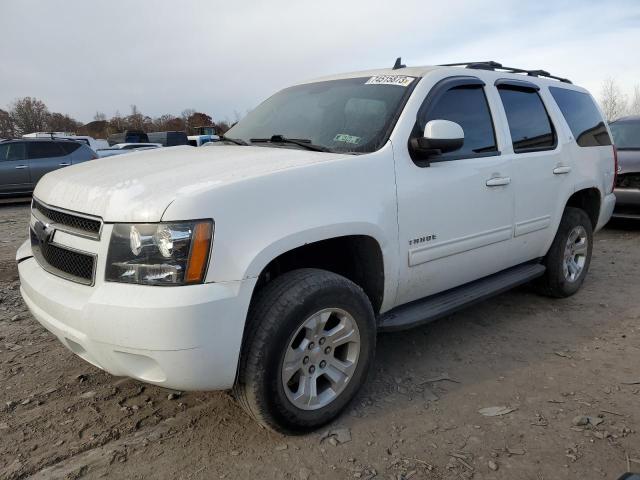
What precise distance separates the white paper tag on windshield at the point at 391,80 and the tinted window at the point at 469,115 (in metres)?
0.22

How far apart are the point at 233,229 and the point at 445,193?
143 centimetres

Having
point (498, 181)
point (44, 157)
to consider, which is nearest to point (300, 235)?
point (498, 181)

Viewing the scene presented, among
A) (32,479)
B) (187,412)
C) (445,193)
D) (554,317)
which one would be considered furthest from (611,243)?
(32,479)

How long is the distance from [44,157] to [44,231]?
11.4 metres

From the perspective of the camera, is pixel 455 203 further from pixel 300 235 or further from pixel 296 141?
pixel 300 235

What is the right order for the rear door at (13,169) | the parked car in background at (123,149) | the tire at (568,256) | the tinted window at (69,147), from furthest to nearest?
the parked car in background at (123,149), the tinted window at (69,147), the rear door at (13,169), the tire at (568,256)

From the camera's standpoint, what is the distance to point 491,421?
265 centimetres

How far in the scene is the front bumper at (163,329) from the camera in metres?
2.02

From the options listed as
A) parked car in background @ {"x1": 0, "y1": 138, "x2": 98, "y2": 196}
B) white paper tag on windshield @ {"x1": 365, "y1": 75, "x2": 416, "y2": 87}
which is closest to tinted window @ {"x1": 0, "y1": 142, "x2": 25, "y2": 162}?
parked car in background @ {"x1": 0, "y1": 138, "x2": 98, "y2": 196}

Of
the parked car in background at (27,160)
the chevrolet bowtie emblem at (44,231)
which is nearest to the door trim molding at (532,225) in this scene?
the chevrolet bowtie emblem at (44,231)

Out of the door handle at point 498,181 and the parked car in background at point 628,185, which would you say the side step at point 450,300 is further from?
the parked car in background at point 628,185

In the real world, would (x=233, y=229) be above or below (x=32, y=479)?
above

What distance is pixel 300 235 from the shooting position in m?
2.31

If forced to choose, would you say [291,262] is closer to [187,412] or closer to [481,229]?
[187,412]
